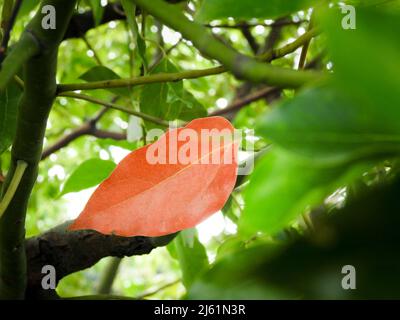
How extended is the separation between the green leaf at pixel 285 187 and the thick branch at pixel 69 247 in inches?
12.4

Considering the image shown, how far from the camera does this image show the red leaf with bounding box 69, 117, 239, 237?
30 centimetres

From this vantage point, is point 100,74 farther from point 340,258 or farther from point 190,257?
point 340,258

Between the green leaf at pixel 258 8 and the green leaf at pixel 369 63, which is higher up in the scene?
the green leaf at pixel 258 8

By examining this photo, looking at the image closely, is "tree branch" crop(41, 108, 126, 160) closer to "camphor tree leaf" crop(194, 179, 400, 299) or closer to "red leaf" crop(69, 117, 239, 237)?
"red leaf" crop(69, 117, 239, 237)

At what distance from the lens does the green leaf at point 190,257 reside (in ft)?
1.90

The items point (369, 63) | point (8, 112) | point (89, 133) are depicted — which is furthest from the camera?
point (89, 133)

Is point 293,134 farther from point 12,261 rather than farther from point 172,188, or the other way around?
point 12,261

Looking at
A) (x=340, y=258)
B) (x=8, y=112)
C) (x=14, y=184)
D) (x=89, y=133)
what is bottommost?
(x=340, y=258)

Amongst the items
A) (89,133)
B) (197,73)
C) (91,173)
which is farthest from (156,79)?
(89,133)

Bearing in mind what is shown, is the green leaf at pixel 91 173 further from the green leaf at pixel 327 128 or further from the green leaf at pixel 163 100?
the green leaf at pixel 327 128

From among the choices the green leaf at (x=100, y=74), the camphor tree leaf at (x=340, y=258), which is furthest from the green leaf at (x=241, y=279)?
the green leaf at (x=100, y=74)

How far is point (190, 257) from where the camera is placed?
1.92ft

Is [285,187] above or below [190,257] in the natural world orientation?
below

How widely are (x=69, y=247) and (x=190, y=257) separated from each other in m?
0.15
